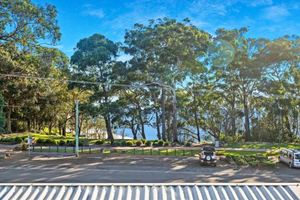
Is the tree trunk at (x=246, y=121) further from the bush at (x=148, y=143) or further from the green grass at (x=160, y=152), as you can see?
the bush at (x=148, y=143)

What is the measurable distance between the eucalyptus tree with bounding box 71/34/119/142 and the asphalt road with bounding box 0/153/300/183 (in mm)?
11673

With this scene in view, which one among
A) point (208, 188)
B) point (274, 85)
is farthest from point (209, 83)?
point (208, 188)

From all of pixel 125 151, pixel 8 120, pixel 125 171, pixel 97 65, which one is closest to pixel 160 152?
pixel 125 151

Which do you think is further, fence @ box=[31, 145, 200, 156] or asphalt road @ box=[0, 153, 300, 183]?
fence @ box=[31, 145, 200, 156]

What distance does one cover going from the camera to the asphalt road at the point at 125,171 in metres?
21.6

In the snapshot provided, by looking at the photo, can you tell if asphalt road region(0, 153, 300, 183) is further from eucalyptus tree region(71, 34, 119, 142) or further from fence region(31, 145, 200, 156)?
eucalyptus tree region(71, 34, 119, 142)

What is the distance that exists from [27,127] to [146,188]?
54103 millimetres

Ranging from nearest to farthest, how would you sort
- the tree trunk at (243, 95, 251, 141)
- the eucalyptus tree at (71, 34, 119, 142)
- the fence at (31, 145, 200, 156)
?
the fence at (31, 145, 200, 156), the eucalyptus tree at (71, 34, 119, 142), the tree trunk at (243, 95, 251, 141)

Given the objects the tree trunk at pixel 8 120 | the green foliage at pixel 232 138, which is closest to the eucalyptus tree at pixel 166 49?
the green foliage at pixel 232 138

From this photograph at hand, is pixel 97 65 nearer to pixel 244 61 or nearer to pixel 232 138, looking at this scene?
pixel 244 61

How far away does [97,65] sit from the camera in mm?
39719

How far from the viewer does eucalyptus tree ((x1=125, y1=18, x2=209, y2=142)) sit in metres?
36.1

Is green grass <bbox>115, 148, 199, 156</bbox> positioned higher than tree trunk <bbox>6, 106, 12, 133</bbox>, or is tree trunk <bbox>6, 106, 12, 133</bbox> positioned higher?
tree trunk <bbox>6, 106, 12, 133</bbox>

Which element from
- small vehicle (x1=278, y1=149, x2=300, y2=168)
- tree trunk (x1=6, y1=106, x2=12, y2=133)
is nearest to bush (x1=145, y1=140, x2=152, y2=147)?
small vehicle (x1=278, y1=149, x2=300, y2=168)
